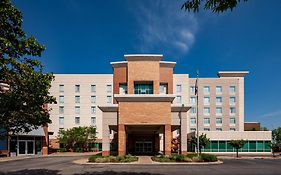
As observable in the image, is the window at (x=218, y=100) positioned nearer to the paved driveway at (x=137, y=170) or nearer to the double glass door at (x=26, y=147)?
the double glass door at (x=26, y=147)

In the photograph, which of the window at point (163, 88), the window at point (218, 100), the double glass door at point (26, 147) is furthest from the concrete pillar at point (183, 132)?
the window at point (218, 100)

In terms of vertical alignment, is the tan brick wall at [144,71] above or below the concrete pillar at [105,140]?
above

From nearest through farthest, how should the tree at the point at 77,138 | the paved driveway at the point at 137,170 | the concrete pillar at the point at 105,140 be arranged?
the paved driveway at the point at 137,170 < the concrete pillar at the point at 105,140 < the tree at the point at 77,138

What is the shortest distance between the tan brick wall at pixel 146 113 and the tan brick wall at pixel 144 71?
27.5ft

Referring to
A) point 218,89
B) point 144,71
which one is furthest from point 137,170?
point 218,89

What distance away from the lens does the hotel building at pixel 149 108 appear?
3694 cm

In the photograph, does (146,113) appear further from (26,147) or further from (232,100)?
(232,100)

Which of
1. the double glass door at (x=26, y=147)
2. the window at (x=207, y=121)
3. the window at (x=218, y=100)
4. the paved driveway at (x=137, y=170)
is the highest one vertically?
the window at (x=218, y=100)

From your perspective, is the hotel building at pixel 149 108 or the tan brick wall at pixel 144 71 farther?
the tan brick wall at pixel 144 71

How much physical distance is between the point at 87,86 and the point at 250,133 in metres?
38.3

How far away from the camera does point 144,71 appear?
4481cm

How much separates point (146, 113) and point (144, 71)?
9688mm

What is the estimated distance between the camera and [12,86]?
11234 mm

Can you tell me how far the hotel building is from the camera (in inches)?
1454
